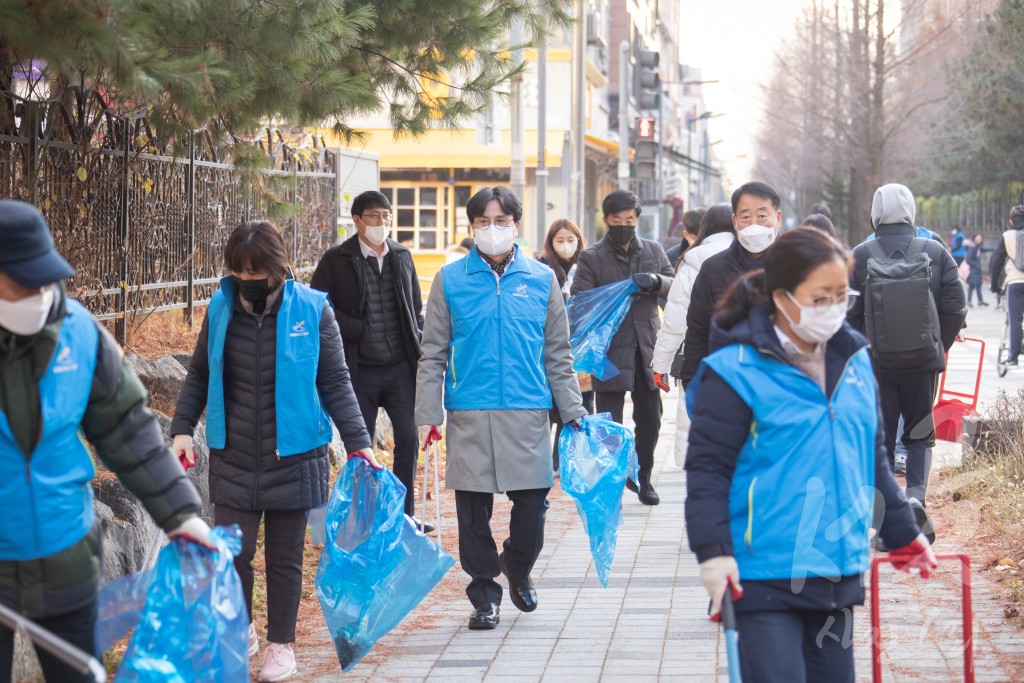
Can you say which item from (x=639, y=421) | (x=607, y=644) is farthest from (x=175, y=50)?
(x=639, y=421)

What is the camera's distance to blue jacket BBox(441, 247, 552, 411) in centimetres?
631

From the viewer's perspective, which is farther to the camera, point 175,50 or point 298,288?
point 175,50

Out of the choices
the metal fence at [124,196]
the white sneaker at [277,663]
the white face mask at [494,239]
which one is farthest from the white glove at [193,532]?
the metal fence at [124,196]

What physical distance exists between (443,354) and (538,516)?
858 mm

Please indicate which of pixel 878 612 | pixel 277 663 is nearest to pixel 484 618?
pixel 277 663

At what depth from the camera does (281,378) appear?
5.41 meters

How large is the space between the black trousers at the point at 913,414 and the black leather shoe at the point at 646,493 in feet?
6.16

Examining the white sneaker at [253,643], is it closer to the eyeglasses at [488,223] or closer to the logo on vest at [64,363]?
the eyeglasses at [488,223]

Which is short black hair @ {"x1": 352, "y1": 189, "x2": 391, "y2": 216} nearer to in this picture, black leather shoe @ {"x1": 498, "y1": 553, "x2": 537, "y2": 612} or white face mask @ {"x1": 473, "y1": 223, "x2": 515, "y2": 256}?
white face mask @ {"x1": 473, "y1": 223, "x2": 515, "y2": 256}

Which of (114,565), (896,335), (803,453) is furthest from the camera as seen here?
(896,335)

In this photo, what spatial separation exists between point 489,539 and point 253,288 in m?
1.77

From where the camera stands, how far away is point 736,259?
21.0 ft

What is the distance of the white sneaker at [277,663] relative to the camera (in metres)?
5.53

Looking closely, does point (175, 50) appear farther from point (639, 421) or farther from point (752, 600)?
point (639, 421)
